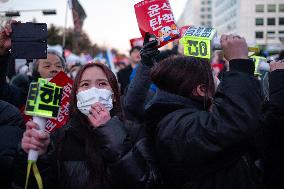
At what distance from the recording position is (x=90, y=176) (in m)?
2.15

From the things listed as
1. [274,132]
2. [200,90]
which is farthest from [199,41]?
[274,132]

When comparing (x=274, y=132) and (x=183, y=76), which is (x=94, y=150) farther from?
(x=274, y=132)

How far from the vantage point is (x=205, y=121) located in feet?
6.01

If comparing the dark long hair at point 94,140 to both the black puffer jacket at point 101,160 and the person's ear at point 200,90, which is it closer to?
the black puffer jacket at point 101,160

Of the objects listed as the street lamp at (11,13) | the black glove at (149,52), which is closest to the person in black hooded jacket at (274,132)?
the black glove at (149,52)

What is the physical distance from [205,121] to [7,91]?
7.00 feet

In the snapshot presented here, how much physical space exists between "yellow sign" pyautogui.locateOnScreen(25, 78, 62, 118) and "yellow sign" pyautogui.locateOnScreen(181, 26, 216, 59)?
45.9 inches

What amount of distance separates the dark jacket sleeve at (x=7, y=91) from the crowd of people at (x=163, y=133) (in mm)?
10

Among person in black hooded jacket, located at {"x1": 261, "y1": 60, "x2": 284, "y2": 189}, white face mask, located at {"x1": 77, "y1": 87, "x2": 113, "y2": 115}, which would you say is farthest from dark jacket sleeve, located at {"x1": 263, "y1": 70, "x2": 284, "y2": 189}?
white face mask, located at {"x1": 77, "y1": 87, "x2": 113, "y2": 115}

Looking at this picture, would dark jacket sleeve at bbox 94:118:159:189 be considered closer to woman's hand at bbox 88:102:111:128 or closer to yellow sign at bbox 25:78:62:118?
woman's hand at bbox 88:102:111:128

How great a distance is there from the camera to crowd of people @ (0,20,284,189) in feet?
5.91

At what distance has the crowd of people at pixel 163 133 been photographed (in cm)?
180

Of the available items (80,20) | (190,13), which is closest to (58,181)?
(80,20)

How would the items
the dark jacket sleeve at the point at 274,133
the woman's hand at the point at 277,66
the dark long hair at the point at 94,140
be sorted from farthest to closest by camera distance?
the woman's hand at the point at 277,66
the dark jacket sleeve at the point at 274,133
the dark long hair at the point at 94,140
